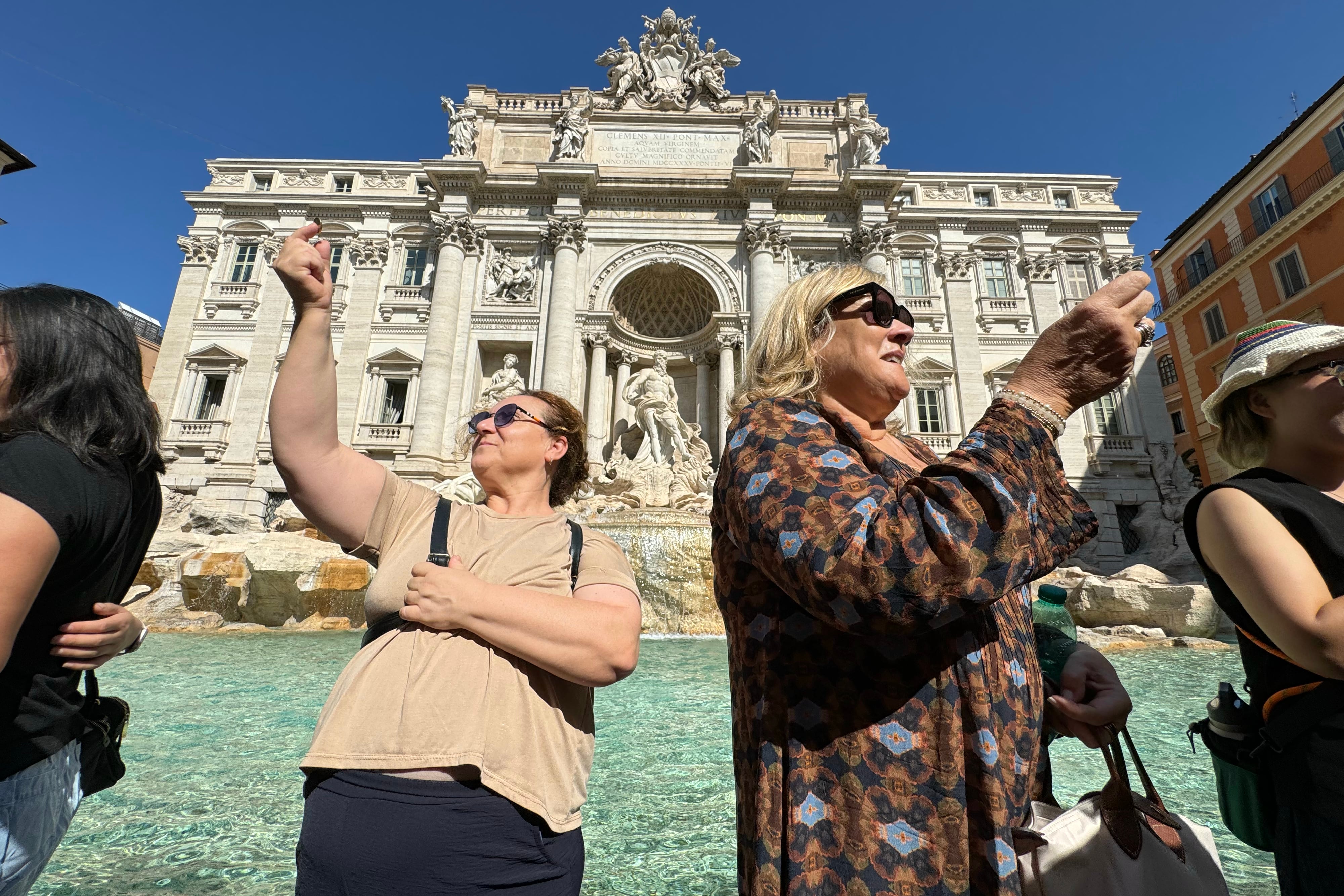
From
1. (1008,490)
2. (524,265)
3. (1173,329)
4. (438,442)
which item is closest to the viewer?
(1008,490)

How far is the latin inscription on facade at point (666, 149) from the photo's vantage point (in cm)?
2025

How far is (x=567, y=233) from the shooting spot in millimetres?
18641

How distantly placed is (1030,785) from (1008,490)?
0.66m

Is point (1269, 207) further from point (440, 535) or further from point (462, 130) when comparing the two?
point (440, 535)

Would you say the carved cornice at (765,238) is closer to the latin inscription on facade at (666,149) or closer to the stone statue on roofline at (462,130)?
the latin inscription on facade at (666,149)

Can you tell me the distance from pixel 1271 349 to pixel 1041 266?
22962 mm

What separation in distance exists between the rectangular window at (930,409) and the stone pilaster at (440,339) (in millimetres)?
14197

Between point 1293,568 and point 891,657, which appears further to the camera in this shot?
point 1293,568

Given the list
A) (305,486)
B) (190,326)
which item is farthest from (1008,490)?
(190,326)

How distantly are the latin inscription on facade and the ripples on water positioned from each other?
17594 mm

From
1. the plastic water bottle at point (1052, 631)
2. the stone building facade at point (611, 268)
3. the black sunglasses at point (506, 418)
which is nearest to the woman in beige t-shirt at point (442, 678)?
the black sunglasses at point (506, 418)

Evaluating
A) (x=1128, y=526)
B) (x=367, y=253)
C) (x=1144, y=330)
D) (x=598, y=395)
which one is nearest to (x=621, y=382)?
(x=598, y=395)

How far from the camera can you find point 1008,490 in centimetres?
103

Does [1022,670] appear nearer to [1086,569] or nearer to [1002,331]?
[1086,569]
